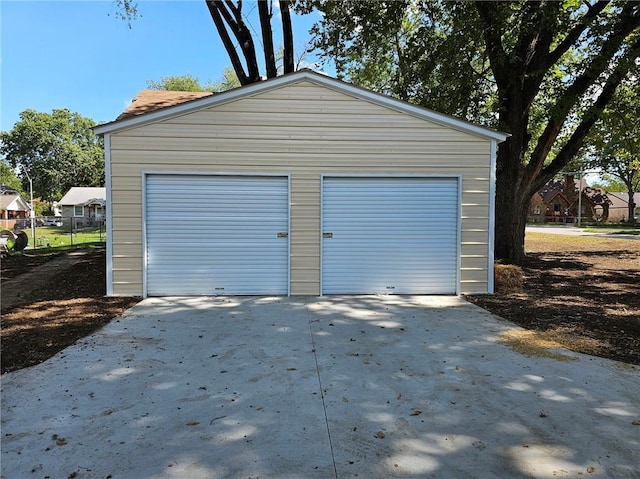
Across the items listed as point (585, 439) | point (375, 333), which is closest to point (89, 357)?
point (375, 333)

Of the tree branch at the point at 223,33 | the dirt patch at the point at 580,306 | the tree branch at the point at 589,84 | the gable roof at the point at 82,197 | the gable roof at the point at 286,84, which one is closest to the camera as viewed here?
the dirt patch at the point at 580,306

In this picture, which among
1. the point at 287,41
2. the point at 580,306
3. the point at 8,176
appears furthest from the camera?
the point at 8,176

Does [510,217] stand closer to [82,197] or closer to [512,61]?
[512,61]

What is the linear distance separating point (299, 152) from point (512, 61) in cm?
644

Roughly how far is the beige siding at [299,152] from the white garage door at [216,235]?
19 cm

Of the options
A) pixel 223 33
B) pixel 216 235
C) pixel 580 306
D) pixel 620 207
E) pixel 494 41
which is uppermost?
pixel 223 33

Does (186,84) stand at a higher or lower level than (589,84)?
higher

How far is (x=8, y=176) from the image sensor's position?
218 ft

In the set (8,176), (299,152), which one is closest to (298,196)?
(299,152)

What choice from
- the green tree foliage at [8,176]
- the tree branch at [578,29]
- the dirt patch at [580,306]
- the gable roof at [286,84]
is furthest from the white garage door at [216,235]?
the green tree foliage at [8,176]

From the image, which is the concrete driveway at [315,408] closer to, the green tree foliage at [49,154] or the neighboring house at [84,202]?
the neighboring house at [84,202]

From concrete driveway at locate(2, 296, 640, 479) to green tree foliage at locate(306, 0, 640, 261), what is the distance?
24.9 ft

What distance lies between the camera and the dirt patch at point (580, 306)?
477 cm

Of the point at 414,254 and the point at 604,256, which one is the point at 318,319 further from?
the point at 604,256
